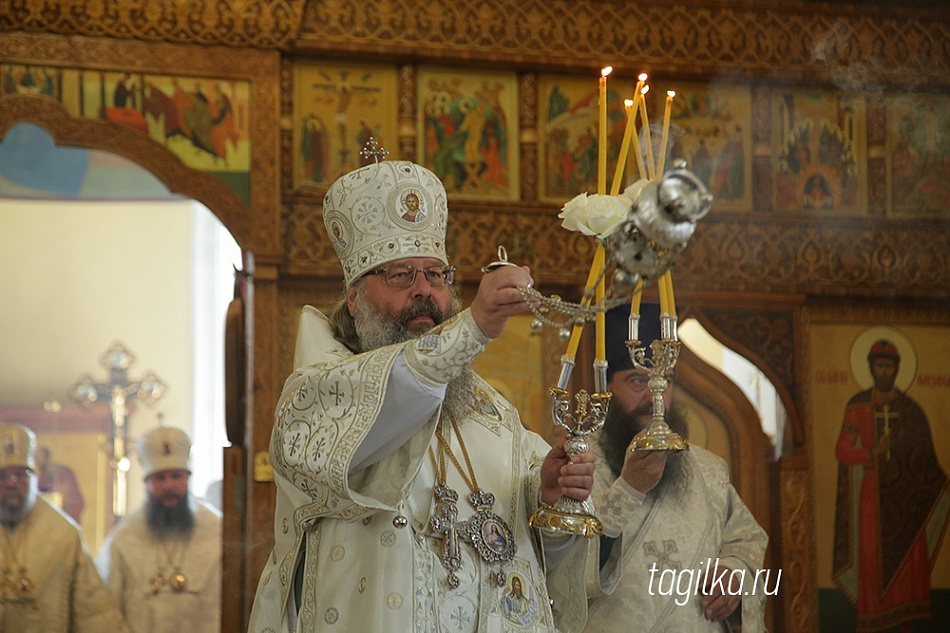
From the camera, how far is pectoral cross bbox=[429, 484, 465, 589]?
353 cm

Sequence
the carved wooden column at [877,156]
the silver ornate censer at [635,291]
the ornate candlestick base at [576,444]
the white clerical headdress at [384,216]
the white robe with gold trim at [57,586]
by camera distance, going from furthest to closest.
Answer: the carved wooden column at [877,156]
the white robe with gold trim at [57,586]
the white clerical headdress at [384,216]
the ornate candlestick base at [576,444]
the silver ornate censer at [635,291]

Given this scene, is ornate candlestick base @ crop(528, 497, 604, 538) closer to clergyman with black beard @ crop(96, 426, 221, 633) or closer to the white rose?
the white rose

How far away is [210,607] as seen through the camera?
256 inches

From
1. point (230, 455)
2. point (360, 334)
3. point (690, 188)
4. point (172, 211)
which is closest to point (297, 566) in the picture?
point (360, 334)

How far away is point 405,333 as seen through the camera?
12.4 feet

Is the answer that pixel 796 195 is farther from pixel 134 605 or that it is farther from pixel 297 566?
pixel 297 566

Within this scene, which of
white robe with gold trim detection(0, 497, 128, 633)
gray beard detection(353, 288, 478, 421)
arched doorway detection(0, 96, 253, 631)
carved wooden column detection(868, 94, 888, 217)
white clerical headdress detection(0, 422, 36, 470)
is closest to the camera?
gray beard detection(353, 288, 478, 421)

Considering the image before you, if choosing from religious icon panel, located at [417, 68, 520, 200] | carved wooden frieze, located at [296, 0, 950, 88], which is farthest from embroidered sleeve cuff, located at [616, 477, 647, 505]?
carved wooden frieze, located at [296, 0, 950, 88]

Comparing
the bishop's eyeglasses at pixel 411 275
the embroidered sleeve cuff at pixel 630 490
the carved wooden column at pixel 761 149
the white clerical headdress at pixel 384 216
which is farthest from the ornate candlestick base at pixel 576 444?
the carved wooden column at pixel 761 149

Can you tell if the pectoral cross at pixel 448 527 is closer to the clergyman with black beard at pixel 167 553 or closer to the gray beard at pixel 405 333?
the gray beard at pixel 405 333

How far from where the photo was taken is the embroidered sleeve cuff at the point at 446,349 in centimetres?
322

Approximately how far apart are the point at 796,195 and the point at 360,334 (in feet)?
12.5

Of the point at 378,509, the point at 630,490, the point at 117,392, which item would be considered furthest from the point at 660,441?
the point at 117,392
